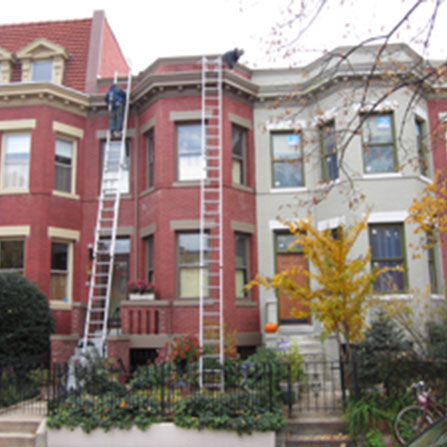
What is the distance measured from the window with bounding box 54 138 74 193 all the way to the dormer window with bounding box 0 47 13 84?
2.82 meters

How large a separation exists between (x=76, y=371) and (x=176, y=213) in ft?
18.6

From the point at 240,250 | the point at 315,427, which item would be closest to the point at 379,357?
the point at 315,427

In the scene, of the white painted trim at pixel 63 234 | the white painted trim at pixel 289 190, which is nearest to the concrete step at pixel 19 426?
the white painted trim at pixel 63 234

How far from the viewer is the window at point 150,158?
615 inches

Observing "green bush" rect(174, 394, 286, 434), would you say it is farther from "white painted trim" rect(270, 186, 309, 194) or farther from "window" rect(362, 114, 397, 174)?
"window" rect(362, 114, 397, 174)

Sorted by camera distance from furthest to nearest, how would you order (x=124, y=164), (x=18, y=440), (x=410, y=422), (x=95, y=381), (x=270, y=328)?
(x=124, y=164) < (x=270, y=328) < (x=95, y=381) < (x=18, y=440) < (x=410, y=422)

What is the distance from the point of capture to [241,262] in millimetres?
15164

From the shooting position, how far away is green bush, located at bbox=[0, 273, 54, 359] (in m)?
12.4

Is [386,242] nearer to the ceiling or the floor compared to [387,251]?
nearer to the ceiling

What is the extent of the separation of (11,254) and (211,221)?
5.78 m

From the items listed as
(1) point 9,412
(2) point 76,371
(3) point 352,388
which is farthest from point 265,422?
(1) point 9,412

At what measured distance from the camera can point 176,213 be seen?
1450cm

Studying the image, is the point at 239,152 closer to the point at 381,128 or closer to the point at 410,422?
the point at 381,128

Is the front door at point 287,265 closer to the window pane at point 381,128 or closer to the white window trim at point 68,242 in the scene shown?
the window pane at point 381,128
